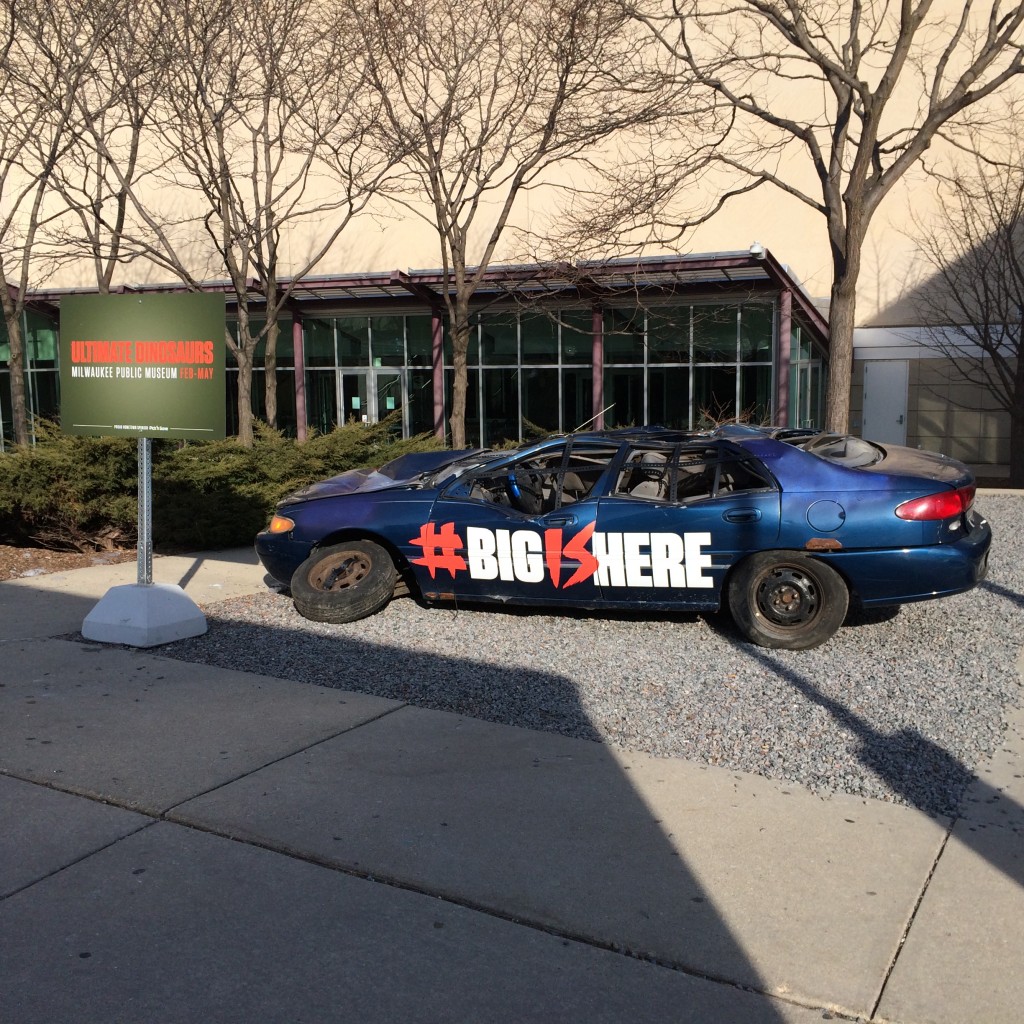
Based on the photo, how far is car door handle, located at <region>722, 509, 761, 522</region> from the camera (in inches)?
285

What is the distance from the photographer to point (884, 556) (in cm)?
702

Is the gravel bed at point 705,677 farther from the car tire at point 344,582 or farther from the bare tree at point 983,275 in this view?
the bare tree at point 983,275

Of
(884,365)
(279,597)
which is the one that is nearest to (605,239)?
(279,597)

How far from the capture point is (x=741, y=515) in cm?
727

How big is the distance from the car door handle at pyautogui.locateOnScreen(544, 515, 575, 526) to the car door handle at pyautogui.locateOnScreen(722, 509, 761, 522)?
1047 millimetres

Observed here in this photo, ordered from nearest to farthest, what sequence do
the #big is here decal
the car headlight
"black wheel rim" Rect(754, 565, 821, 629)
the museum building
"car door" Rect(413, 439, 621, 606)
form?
"black wheel rim" Rect(754, 565, 821, 629) → the #big is here decal → "car door" Rect(413, 439, 621, 606) → the car headlight → the museum building

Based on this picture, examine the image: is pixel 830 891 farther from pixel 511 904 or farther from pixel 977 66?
pixel 977 66

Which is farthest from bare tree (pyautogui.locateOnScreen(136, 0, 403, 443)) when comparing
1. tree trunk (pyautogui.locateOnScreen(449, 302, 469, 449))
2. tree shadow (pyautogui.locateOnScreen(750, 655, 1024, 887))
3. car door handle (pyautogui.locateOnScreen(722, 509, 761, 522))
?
tree shadow (pyautogui.locateOnScreen(750, 655, 1024, 887))

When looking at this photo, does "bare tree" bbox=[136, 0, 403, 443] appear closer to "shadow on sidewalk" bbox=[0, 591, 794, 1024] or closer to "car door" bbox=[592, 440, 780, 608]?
"car door" bbox=[592, 440, 780, 608]

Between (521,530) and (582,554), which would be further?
(521,530)

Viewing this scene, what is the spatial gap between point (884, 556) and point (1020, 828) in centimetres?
277

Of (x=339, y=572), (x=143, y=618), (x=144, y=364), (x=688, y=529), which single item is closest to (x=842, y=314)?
(x=688, y=529)

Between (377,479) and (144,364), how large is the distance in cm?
217

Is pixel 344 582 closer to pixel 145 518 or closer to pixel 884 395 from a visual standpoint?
pixel 145 518
